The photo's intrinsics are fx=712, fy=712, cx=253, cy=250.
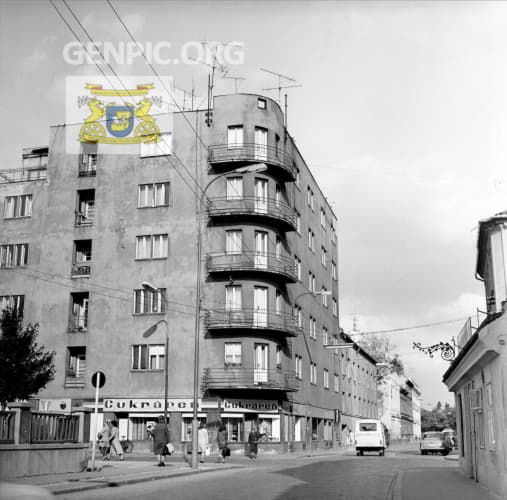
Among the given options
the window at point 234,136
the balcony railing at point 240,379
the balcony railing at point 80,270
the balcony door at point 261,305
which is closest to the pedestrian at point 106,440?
the balcony railing at point 240,379

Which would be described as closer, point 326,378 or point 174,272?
point 174,272

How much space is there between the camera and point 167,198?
44719 mm

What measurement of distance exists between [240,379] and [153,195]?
13.0 metres

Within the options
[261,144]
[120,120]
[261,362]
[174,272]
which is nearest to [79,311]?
[174,272]

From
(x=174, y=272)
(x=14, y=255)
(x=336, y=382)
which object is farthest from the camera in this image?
(x=336, y=382)

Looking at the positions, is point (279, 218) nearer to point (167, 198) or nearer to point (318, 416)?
point (167, 198)

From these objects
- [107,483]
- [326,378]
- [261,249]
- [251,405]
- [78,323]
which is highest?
[261,249]

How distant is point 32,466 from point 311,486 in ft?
23.3

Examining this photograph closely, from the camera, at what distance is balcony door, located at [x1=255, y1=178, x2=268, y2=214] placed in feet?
142

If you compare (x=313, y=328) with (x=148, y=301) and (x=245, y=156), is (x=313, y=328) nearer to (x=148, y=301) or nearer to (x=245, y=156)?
(x=148, y=301)

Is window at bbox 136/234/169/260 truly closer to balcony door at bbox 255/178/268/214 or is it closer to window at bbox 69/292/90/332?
window at bbox 69/292/90/332

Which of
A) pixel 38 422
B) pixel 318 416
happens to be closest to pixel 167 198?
pixel 318 416

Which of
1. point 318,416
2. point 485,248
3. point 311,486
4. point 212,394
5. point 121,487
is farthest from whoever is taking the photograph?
point 318,416

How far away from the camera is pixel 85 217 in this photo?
46.8m
